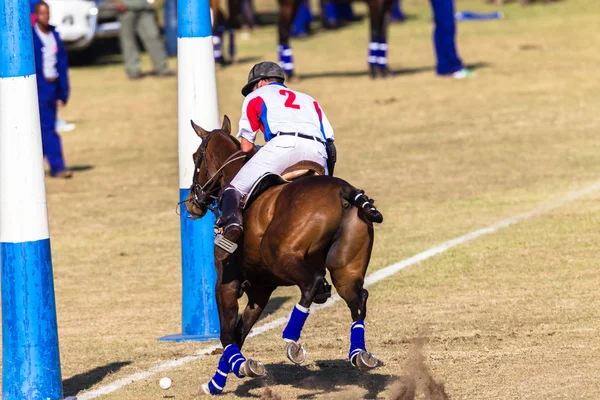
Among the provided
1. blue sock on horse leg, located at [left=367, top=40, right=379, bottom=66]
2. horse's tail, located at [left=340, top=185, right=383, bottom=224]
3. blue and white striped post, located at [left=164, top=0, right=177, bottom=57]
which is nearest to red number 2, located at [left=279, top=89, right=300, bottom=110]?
horse's tail, located at [left=340, top=185, right=383, bottom=224]

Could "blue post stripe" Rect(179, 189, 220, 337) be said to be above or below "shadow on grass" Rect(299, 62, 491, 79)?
above

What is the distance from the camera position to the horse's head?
9.10 m

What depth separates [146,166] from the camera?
1988 cm

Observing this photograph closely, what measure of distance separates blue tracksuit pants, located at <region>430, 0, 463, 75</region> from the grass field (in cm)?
68

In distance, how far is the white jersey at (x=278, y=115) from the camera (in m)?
8.84

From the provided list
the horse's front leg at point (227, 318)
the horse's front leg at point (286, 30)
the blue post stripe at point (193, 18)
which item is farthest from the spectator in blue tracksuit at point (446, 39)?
the horse's front leg at point (227, 318)

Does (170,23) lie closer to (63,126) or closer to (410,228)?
(63,126)

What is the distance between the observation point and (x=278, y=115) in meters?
8.85

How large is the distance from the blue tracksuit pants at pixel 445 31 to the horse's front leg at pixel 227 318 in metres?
16.3

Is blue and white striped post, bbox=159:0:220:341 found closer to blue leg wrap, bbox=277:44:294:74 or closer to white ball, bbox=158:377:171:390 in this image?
white ball, bbox=158:377:171:390

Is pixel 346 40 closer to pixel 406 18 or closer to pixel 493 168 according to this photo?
pixel 406 18

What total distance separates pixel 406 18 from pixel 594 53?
1126 centimetres

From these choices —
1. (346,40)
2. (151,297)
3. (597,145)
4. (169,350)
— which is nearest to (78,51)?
(346,40)

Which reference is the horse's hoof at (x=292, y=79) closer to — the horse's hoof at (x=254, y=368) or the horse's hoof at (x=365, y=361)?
the horse's hoof at (x=254, y=368)
